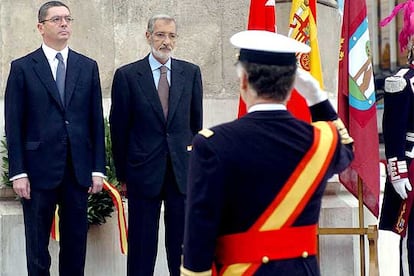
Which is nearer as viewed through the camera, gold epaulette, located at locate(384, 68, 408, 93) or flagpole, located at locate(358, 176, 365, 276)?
gold epaulette, located at locate(384, 68, 408, 93)

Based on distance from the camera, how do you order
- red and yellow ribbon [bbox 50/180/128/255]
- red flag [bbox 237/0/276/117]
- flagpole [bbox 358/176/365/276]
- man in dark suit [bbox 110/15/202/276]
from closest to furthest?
1. man in dark suit [bbox 110/15/202/276]
2. red and yellow ribbon [bbox 50/180/128/255]
3. red flag [bbox 237/0/276/117]
4. flagpole [bbox 358/176/365/276]

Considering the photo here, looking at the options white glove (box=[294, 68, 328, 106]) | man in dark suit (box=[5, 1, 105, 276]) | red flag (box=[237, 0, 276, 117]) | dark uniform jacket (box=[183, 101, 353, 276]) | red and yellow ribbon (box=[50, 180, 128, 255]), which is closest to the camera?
dark uniform jacket (box=[183, 101, 353, 276])

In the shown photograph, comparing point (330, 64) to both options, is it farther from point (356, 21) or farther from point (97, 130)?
point (97, 130)

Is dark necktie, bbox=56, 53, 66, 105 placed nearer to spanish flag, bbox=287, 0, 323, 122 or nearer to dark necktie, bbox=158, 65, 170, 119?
dark necktie, bbox=158, 65, 170, 119

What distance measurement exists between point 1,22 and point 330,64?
259cm

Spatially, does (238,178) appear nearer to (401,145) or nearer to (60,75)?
(60,75)

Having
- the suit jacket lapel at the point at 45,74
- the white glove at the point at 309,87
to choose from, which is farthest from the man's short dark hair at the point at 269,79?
the suit jacket lapel at the point at 45,74

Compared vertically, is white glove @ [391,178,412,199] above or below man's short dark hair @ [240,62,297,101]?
below

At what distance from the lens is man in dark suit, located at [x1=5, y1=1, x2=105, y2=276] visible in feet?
21.7

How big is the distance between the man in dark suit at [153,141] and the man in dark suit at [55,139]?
189 mm

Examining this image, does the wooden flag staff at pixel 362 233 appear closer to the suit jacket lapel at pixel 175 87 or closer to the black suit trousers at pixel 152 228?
the black suit trousers at pixel 152 228

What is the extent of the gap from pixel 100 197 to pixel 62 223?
2.73 ft

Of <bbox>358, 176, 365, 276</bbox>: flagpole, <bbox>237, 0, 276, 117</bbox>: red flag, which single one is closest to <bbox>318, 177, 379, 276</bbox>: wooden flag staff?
<bbox>358, 176, 365, 276</bbox>: flagpole

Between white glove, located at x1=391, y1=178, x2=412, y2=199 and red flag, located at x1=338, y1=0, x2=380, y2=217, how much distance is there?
21 centimetres
